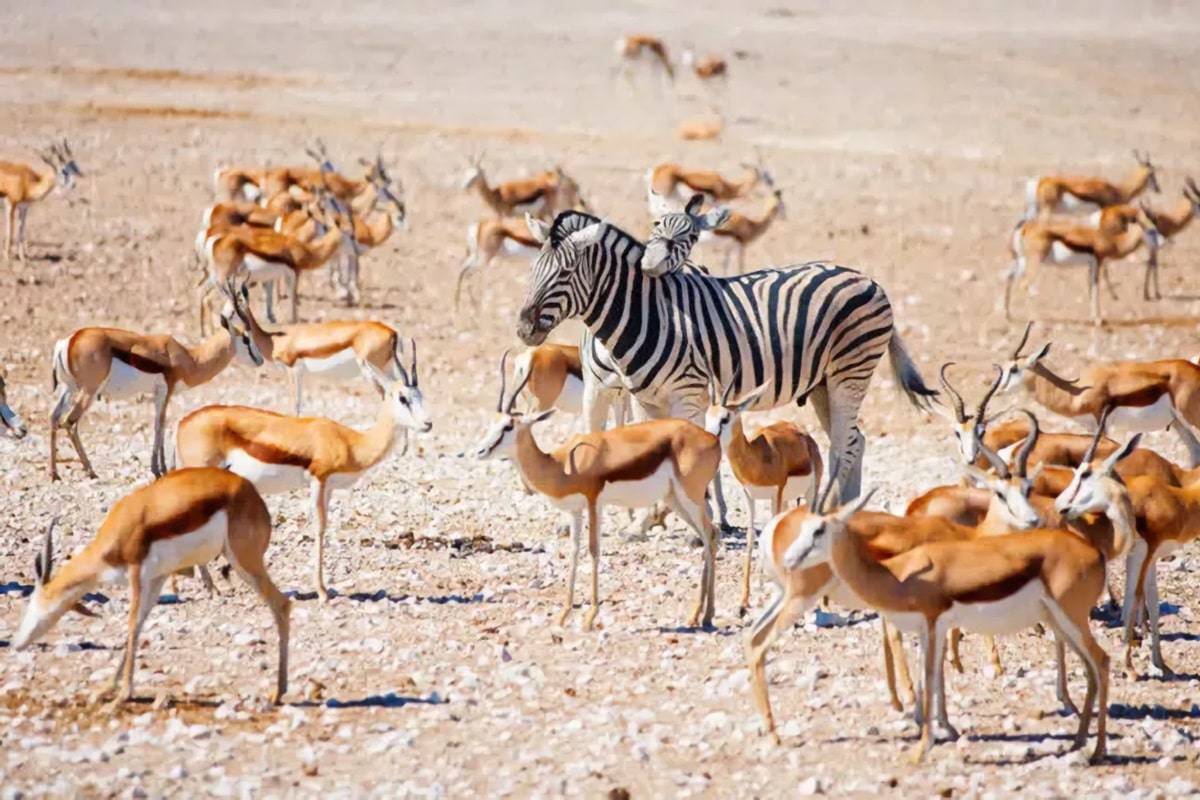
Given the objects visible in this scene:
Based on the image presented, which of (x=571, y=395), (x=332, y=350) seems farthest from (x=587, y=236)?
(x=332, y=350)

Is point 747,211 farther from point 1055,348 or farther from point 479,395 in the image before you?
point 479,395

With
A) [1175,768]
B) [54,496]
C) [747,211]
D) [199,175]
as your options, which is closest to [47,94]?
[199,175]

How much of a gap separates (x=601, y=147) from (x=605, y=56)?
15.5 meters

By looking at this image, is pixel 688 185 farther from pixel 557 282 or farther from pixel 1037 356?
pixel 557 282

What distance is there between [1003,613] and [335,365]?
8.07 metres

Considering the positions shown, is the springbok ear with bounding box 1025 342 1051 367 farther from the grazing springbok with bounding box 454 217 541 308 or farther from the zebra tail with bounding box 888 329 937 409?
the grazing springbok with bounding box 454 217 541 308

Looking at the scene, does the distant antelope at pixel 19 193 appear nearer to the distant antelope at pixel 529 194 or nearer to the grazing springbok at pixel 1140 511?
the distant antelope at pixel 529 194

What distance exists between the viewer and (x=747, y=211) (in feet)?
86.3

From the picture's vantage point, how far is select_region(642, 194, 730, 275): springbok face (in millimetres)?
11094

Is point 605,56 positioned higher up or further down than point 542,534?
higher up

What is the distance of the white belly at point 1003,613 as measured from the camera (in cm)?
752

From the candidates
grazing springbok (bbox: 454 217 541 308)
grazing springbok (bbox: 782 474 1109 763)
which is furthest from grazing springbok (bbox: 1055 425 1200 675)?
grazing springbok (bbox: 454 217 541 308)

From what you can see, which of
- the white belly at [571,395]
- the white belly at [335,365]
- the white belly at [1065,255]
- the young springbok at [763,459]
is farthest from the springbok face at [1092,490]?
the white belly at [1065,255]

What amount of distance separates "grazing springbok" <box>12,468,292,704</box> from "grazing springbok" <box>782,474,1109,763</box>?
238 centimetres
